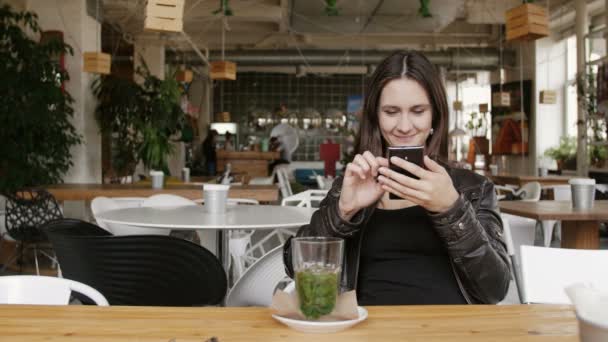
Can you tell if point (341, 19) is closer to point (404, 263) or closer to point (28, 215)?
point (28, 215)

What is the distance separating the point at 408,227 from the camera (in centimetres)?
166

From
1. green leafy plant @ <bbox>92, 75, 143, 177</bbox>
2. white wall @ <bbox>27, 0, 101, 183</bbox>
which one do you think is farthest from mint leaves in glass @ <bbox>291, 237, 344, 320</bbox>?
green leafy plant @ <bbox>92, 75, 143, 177</bbox>

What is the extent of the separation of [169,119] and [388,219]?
21.6 feet

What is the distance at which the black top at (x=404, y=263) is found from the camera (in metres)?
1.62

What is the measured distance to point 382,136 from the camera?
1.84 metres

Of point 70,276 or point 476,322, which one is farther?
point 70,276

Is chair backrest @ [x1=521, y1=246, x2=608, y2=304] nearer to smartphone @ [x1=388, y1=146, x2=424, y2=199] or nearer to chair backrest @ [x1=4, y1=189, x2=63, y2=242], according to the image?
smartphone @ [x1=388, y1=146, x2=424, y2=199]

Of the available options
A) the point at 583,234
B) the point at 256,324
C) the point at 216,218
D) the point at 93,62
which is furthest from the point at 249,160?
the point at 256,324

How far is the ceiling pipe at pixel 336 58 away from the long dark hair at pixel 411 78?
11367 mm

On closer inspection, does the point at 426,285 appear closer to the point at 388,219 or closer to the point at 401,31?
the point at 388,219

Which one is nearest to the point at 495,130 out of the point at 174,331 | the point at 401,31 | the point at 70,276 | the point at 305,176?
the point at 401,31

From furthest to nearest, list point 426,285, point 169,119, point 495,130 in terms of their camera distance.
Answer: point 495,130 < point 169,119 < point 426,285

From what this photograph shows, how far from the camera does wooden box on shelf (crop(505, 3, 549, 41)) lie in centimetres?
545

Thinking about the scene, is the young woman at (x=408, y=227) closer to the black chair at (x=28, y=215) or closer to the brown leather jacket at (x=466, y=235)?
the brown leather jacket at (x=466, y=235)
